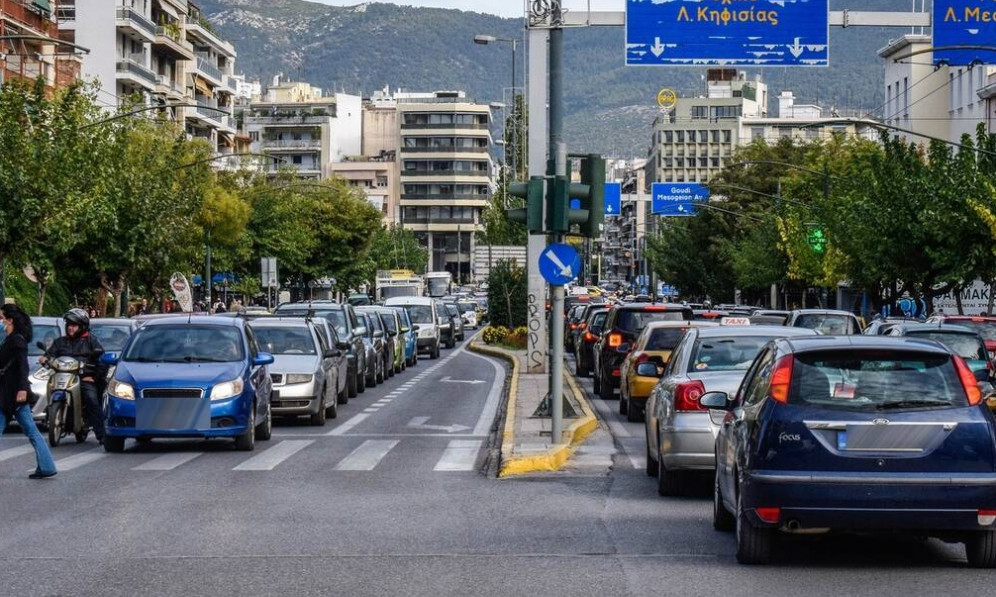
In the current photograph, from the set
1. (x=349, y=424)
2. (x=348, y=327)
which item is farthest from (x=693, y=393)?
(x=348, y=327)

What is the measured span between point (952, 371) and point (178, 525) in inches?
232

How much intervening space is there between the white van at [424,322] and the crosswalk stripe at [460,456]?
35.0m

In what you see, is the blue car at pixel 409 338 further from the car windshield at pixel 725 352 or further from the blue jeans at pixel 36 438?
the car windshield at pixel 725 352

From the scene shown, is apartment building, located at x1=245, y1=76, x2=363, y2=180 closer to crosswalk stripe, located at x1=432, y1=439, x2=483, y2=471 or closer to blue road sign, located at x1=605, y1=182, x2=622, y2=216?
blue road sign, located at x1=605, y1=182, x2=622, y2=216

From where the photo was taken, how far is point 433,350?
61.2m

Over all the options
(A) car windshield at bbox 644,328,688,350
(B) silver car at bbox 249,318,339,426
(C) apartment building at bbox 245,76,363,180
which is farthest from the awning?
(A) car windshield at bbox 644,328,688,350

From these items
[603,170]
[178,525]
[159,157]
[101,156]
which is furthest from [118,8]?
[178,525]

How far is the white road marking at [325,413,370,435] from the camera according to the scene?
2523 cm

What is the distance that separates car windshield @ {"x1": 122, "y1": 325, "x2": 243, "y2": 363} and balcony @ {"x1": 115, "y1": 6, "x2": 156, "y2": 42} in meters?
68.8

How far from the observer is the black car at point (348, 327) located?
3616cm

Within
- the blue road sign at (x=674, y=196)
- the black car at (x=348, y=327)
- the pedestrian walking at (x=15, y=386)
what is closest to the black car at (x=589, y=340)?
the black car at (x=348, y=327)

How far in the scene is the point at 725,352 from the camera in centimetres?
1744

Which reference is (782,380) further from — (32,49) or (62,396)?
(32,49)

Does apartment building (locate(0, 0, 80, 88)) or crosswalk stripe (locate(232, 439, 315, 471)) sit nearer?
crosswalk stripe (locate(232, 439, 315, 471))
